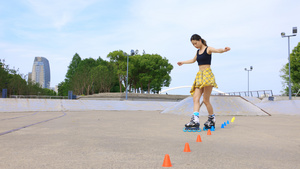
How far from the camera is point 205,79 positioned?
621 centimetres

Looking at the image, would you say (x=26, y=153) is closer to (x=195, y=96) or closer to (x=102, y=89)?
(x=195, y=96)

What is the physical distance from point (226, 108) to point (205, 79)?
23.8 ft

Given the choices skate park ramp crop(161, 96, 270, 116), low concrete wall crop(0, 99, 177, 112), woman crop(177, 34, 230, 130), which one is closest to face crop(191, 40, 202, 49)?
woman crop(177, 34, 230, 130)

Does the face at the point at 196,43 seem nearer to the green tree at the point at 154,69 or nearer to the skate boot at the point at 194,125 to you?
the skate boot at the point at 194,125

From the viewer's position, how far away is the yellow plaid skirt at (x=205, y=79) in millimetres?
6207

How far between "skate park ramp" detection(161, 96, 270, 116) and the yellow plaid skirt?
6250mm

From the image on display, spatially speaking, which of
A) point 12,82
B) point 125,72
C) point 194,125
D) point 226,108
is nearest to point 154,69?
point 125,72

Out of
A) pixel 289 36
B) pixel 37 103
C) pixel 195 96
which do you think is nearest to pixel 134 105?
pixel 37 103

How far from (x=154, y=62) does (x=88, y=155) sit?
180 feet

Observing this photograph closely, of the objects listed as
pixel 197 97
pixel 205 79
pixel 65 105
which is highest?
pixel 205 79

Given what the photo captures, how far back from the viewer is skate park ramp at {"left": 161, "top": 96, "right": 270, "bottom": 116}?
41.1 ft

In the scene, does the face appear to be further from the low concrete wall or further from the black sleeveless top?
the low concrete wall

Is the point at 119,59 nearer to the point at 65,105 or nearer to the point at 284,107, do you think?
the point at 65,105

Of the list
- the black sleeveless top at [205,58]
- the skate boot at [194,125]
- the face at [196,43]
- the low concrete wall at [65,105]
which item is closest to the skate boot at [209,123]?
the skate boot at [194,125]
